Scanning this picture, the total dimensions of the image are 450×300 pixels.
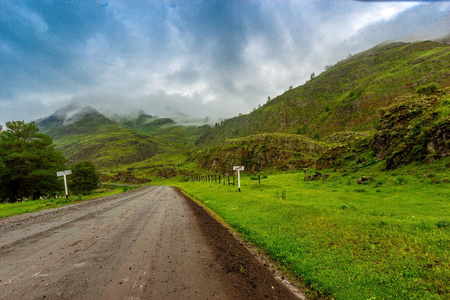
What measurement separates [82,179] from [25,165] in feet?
81.7

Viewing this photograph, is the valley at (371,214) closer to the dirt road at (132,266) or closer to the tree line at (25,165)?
the dirt road at (132,266)

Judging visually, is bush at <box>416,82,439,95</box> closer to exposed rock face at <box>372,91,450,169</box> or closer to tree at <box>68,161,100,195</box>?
exposed rock face at <box>372,91,450,169</box>

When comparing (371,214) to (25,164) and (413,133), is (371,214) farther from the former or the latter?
(25,164)

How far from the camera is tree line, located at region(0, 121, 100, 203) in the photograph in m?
31.6

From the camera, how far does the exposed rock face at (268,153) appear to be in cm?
7581

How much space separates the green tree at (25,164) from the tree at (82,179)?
1498cm

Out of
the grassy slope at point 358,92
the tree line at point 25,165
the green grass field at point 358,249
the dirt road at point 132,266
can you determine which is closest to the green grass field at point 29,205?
the tree line at point 25,165

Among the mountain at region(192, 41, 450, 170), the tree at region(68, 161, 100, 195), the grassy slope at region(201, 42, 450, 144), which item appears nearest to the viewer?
the mountain at region(192, 41, 450, 170)

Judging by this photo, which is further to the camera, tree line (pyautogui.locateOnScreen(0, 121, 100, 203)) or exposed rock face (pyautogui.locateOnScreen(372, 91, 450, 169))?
tree line (pyautogui.locateOnScreen(0, 121, 100, 203))

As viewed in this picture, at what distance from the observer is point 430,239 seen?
221 inches

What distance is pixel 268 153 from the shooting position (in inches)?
3248

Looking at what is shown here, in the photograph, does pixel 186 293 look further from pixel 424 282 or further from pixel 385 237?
pixel 385 237

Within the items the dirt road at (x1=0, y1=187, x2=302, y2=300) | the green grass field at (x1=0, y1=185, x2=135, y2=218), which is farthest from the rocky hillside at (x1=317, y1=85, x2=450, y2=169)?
the green grass field at (x1=0, y1=185, x2=135, y2=218)

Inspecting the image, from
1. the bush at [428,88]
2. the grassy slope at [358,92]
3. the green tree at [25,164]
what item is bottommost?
the green tree at [25,164]
